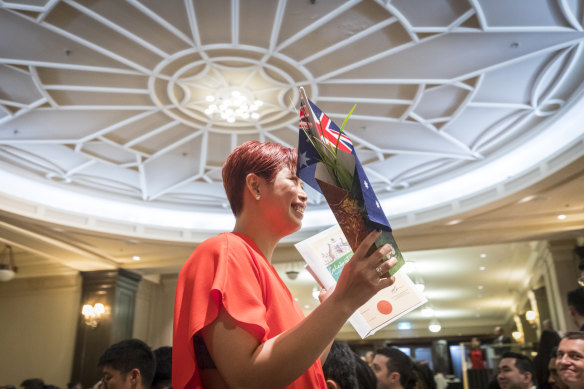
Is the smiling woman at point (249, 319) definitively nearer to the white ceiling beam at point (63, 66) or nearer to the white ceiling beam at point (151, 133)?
the white ceiling beam at point (63, 66)

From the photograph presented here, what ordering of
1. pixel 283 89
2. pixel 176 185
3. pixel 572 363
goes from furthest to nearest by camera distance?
pixel 176 185 → pixel 283 89 → pixel 572 363

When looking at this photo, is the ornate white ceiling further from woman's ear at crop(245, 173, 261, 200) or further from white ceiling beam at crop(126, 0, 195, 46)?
woman's ear at crop(245, 173, 261, 200)

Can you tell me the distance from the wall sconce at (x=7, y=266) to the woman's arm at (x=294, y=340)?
11.1 meters

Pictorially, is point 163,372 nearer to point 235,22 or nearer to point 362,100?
point 235,22

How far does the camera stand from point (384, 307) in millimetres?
1320

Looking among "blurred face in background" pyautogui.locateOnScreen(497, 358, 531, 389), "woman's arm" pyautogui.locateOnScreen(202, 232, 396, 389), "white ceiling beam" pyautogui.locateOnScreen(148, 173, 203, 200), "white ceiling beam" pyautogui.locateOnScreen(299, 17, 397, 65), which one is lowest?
"blurred face in background" pyautogui.locateOnScreen(497, 358, 531, 389)

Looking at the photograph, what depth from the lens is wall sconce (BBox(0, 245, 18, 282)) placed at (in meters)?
10.4

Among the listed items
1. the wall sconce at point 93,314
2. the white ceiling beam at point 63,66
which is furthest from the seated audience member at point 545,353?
the wall sconce at point 93,314

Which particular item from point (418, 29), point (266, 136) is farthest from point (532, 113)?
point (266, 136)

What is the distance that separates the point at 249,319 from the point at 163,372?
8.91 feet

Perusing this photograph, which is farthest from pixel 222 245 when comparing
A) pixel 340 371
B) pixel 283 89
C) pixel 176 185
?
pixel 176 185

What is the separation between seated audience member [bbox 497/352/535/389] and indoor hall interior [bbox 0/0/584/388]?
11.2 feet

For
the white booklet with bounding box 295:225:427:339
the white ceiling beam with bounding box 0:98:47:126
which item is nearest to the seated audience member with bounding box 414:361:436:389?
the white booklet with bounding box 295:225:427:339

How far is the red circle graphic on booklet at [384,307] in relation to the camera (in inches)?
51.7
